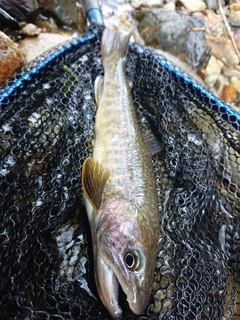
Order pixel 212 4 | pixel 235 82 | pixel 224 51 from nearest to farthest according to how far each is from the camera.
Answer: pixel 235 82
pixel 224 51
pixel 212 4

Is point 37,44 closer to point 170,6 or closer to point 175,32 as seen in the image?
point 175,32


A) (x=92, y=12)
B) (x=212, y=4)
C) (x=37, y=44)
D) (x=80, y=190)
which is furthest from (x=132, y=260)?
(x=212, y=4)

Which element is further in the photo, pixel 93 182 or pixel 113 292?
pixel 93 182

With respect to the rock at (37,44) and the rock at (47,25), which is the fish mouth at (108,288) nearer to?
the rock at (37,44)

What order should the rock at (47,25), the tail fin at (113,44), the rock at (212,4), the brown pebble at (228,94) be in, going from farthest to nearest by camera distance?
the rock at (212,4) < the brown pebble at (228,94) < the rock at (47,25) < the tail fin at (113,44)

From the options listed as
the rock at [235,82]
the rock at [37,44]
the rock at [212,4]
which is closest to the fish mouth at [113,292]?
the rock at [37,44]

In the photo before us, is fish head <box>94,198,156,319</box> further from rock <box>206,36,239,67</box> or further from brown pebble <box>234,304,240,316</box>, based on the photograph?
rock <box>206,36,239,67</box>
